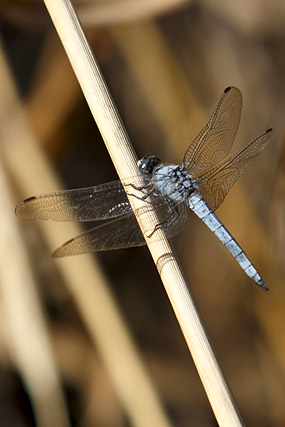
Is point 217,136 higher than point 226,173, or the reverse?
point 217,136

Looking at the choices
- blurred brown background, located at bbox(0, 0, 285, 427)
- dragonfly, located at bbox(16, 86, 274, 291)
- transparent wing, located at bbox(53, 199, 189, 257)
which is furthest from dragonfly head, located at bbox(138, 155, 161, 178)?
blurred brown background, located at bbox(0, 0, 285, 427)

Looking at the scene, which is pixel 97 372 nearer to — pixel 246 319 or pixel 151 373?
pixel 151 373

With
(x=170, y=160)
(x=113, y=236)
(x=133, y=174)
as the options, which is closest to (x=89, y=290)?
(x=113, y=236)

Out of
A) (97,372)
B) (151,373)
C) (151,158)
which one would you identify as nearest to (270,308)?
(151,373)

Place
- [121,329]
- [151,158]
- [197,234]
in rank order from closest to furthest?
[151,158]
[121,329]
[197,234]

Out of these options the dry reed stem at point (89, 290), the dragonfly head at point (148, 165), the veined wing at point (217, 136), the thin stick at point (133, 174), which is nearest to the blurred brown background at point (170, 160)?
the dry reed stem at point (89, 290)

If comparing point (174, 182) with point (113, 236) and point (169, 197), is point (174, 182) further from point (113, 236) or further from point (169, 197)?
point (113, 236)
